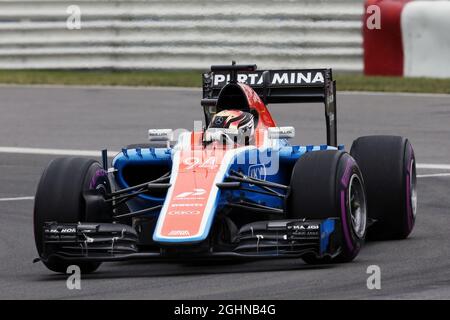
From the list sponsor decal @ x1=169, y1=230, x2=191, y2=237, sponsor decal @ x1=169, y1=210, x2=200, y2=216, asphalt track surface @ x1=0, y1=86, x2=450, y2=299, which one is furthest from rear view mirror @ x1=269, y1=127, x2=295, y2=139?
sponsor decal @ x1=169, y1=230, x2=191, y2=237

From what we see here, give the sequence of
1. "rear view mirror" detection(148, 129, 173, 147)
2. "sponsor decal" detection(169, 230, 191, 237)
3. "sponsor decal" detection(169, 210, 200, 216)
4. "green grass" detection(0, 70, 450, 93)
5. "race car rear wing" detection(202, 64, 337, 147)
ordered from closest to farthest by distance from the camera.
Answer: "sponsor decal" detection(169, 230, 191, 237), "sponsor decal" detection(169, 210, 200, 216), "rear view mirror" detection(148, 129, 173, 147), "race car rear wing" detection(202, 64, 337, 147), "green grass" detection(0, 70, 450, 93)

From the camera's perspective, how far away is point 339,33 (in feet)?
74.6

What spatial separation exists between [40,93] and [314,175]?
43.7ft

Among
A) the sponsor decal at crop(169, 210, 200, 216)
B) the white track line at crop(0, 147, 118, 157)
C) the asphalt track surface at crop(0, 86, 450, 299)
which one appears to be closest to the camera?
the asphalt track surface at crop(0, 86, 450, 299)

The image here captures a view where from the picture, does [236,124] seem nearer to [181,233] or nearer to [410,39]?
[181,233]

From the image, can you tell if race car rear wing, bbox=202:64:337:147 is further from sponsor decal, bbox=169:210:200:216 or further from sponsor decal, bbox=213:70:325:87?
sponsor decal, bbox=169:210:200:216

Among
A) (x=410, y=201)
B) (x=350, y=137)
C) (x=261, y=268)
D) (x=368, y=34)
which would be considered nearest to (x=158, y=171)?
(x=261, y=268)

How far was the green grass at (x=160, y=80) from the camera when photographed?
21.8 metres

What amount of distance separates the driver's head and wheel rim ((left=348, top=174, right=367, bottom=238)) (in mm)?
932

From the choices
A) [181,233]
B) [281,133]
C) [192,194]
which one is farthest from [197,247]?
[281,133]

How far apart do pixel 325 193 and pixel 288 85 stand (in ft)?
8.43

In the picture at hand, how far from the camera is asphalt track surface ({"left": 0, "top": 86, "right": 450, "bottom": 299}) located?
30.2ft

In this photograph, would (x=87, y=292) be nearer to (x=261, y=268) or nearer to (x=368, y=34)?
(x=261, y=268)

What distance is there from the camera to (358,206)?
10.7 m
